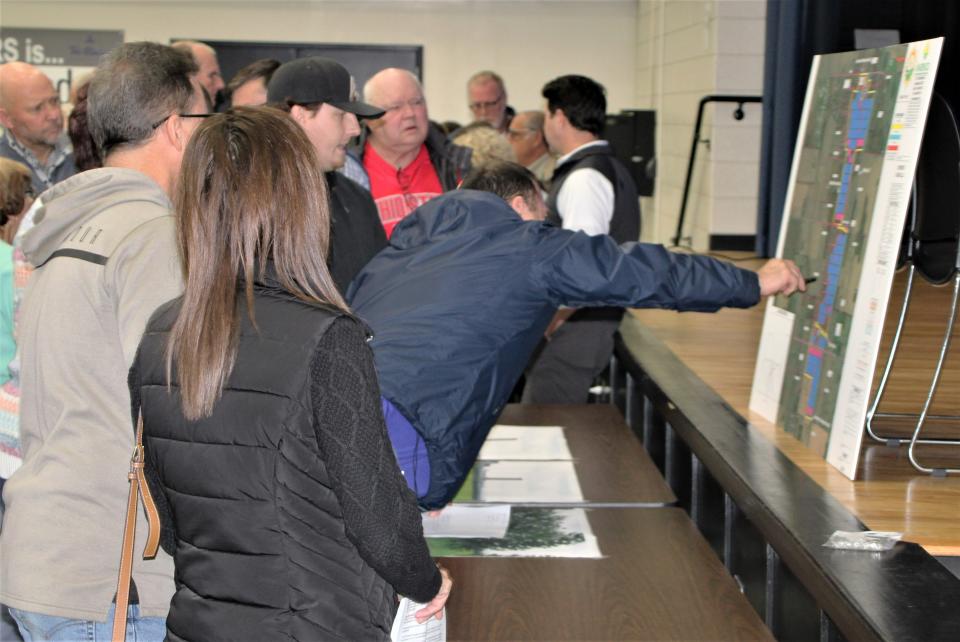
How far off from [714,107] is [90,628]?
8263 mm

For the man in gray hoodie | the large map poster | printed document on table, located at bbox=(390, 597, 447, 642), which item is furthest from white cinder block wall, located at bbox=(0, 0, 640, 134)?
printed document on table, located at bbox=(390, 597, 447, 642)

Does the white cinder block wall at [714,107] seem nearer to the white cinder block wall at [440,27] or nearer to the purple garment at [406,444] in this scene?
the white cinder block wall at [440,27]

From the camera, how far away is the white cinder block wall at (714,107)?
9156 millimetres

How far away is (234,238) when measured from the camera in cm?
137

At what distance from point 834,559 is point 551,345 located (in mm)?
2529

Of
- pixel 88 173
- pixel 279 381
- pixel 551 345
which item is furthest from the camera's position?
pixel 551 345

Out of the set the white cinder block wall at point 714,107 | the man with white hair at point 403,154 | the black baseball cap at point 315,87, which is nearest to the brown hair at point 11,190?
the black baseball cap at point 315,87

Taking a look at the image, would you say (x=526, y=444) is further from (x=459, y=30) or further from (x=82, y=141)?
(x=459, y=30)

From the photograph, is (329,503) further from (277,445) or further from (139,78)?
(139,78)

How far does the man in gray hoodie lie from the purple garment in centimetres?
63

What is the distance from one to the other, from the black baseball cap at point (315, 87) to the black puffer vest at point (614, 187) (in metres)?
1.30

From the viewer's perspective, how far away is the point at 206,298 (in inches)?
54.3

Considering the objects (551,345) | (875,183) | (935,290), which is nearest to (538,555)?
(875,183)

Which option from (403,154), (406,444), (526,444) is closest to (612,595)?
(406,444)
